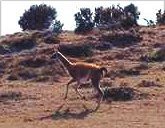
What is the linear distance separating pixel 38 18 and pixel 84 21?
7.47m

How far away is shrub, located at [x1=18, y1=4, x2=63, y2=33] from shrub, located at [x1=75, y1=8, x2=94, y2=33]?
325 centimetres

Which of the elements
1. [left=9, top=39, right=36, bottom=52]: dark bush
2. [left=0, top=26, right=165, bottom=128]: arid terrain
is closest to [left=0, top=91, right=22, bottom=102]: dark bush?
[left=0, top=26, right=165, bottom=128]: arid terrain

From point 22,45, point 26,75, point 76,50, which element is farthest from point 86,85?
point 22,45

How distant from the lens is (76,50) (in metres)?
38.0

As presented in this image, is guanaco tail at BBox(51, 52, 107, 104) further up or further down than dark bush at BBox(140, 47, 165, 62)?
further up

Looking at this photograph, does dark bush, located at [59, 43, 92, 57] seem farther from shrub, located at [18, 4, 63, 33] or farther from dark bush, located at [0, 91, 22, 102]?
shrub, located at [18, 4, 63, 33]

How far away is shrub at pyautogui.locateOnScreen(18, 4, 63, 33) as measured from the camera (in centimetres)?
5850

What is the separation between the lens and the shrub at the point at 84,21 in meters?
49.1

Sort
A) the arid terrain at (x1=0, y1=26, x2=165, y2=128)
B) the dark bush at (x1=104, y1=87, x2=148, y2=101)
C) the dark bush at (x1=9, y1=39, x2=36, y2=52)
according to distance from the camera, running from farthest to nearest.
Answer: the dark bush at (x1=9, y1=39, x2=36, y2=52), the dark bush at (x1=104, y1=87, x2=148, y2=101), the arid terrain at (x1=0, y1=26, x2=165, y2=128)

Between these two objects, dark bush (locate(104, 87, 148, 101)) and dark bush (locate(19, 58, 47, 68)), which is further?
dark bush (locate(19, 58, 47, 68))

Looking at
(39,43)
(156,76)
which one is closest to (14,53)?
(39,43)

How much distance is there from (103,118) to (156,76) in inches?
361

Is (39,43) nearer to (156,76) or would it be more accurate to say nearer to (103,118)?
(156,76)

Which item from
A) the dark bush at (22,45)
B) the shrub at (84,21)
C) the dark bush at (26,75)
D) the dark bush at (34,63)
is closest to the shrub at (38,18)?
the shrub at (84,21)
